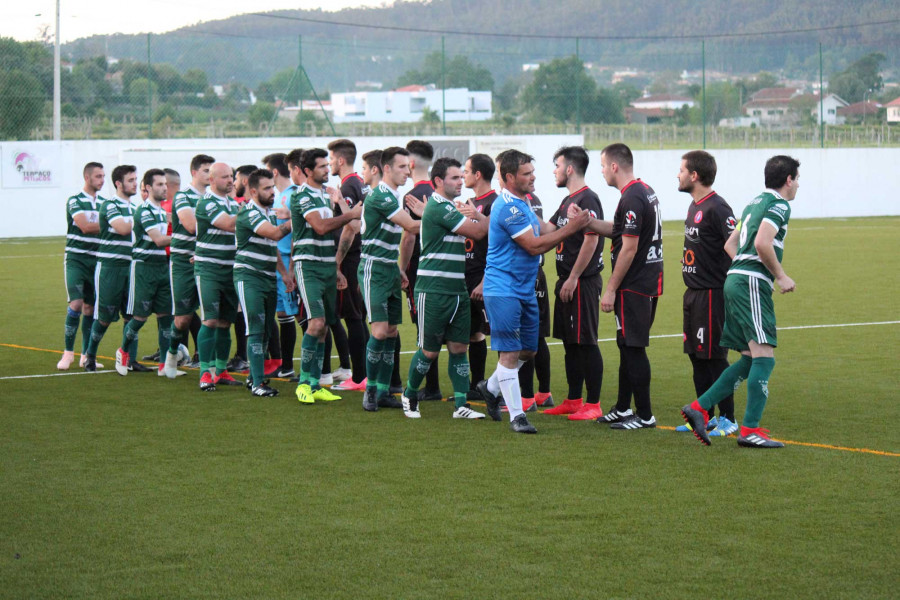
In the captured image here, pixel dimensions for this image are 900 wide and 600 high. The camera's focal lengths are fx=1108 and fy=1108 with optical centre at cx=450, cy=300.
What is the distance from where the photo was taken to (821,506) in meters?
5.81

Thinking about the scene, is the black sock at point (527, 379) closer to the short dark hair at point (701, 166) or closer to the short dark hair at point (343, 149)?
the short dark hair at point (701, 166)

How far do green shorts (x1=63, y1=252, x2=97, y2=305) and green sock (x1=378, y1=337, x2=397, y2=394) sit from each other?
406cm

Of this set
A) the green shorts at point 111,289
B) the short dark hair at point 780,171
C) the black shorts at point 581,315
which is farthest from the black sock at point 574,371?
the green shorts at point 111,289

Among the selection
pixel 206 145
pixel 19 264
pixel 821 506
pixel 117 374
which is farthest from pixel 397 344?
pixel 206 145

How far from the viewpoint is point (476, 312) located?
9.17m

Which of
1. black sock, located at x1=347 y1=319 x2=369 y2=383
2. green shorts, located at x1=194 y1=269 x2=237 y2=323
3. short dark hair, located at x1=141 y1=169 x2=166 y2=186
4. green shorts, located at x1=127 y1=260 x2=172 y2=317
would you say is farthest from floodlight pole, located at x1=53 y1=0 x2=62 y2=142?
black sock, located at x1=347 y1=319 x2=369 y2=383

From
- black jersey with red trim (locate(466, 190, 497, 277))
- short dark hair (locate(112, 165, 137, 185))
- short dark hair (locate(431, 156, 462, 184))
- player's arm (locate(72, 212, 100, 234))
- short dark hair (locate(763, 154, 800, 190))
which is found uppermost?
short dark hair (locate(112, 165, 137, 185))

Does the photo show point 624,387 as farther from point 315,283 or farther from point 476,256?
point 315,283

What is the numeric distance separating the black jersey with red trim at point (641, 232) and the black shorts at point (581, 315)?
48cm

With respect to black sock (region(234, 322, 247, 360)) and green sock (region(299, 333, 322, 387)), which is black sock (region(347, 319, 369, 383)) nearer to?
green sock (region(299, 333, 322, 387))

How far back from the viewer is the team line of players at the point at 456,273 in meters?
7.54

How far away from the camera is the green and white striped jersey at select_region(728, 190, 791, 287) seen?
6961 millimetres

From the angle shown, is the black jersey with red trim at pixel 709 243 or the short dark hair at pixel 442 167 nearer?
the black jersey with red trim at pixel 709 243

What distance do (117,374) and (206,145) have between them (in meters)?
21.4
